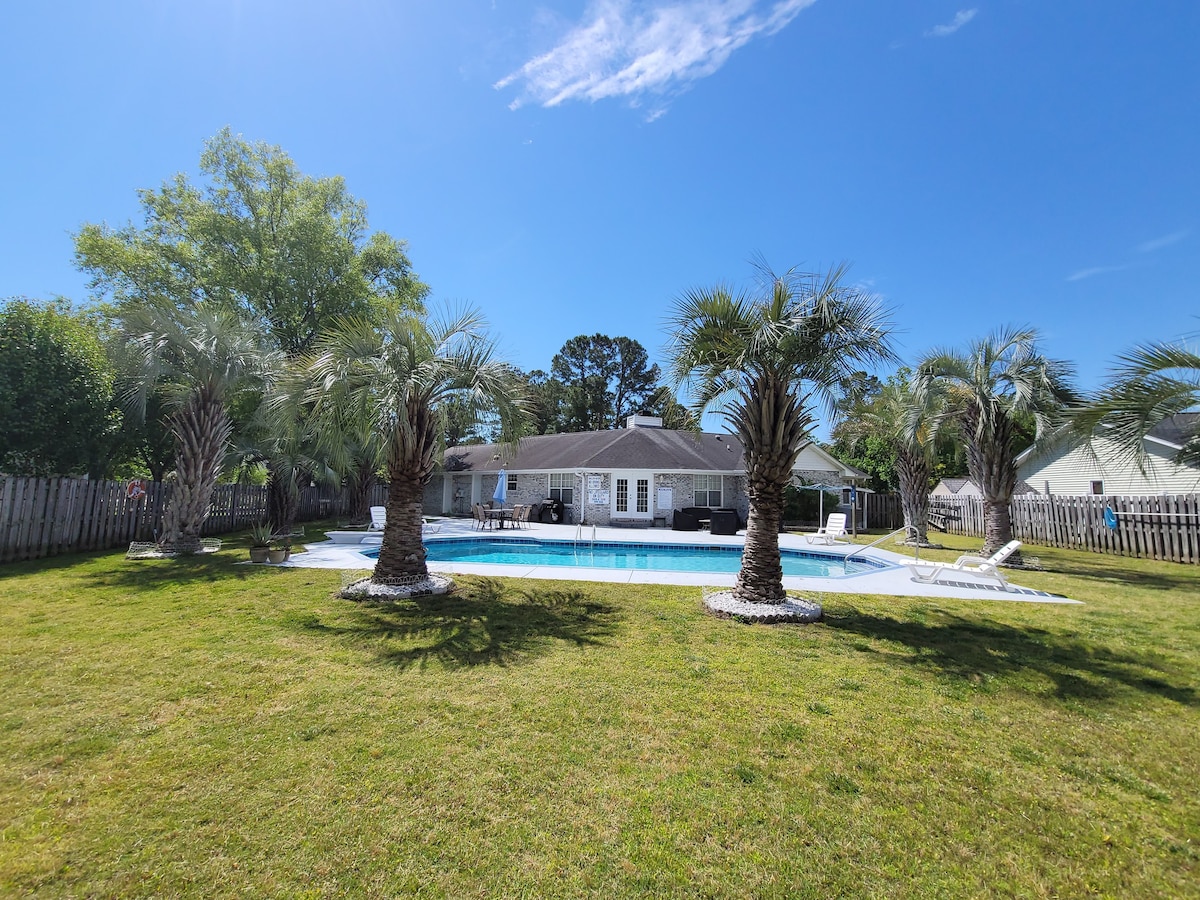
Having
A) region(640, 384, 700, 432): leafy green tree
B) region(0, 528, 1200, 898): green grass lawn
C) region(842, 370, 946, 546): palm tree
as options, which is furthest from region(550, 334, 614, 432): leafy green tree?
region(0, 528, 1200, 898): green grass lawn

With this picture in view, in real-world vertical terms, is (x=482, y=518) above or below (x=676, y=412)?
below

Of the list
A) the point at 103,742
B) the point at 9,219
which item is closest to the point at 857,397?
the point at 103,742

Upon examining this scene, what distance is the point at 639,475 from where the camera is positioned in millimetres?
22578

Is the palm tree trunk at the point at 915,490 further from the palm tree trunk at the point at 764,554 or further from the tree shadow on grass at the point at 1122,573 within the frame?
the palm tree trunk at the point at 764,554

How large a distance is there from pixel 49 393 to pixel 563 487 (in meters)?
17.1

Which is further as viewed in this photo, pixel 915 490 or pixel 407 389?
pixel 915 490

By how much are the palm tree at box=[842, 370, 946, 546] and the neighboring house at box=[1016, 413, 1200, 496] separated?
12.4ft

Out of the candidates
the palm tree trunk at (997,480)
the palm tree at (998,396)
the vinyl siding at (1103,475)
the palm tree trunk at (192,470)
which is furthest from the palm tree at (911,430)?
the palm tree trunk at (192,470)

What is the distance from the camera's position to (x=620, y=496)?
22750 mm

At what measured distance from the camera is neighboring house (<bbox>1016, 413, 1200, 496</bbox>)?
63.1 ft

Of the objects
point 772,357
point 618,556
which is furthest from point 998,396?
point 618,556

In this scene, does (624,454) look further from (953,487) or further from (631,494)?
(953,487)

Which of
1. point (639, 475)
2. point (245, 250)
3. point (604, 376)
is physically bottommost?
point (639, 475)

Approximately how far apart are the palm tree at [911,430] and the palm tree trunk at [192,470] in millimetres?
16750
